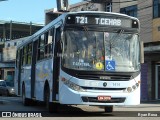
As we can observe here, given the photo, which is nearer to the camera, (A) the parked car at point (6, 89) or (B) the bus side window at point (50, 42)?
(B) the bus side window at point (50, 42)

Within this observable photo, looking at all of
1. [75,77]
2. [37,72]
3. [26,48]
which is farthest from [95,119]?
[26,48]

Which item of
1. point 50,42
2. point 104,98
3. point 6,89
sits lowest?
point 6,89

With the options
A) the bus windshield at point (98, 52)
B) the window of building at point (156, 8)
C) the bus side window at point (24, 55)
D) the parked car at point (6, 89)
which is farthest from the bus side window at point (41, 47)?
the parked car at point (6, 89)

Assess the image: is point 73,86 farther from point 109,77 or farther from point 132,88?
point 132,88

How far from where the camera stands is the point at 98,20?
14773 millimetres

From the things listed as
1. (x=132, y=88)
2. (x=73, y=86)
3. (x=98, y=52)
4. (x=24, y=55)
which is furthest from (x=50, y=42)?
Result: (x=24, y=55)

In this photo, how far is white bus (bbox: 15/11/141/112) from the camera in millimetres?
14039

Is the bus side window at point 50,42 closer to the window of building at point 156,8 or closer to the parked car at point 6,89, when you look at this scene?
the window of building at point 156,8

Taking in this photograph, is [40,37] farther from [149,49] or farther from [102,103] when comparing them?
[149,49]

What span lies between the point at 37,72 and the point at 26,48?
3525mm

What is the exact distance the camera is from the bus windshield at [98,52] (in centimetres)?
1417

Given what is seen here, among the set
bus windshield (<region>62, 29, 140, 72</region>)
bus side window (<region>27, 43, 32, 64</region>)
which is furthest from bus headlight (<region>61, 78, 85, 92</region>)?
bus side window (<region>27, 43, 32, 64</region>)

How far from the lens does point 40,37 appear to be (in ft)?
59.7

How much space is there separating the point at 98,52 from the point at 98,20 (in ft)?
4.02
